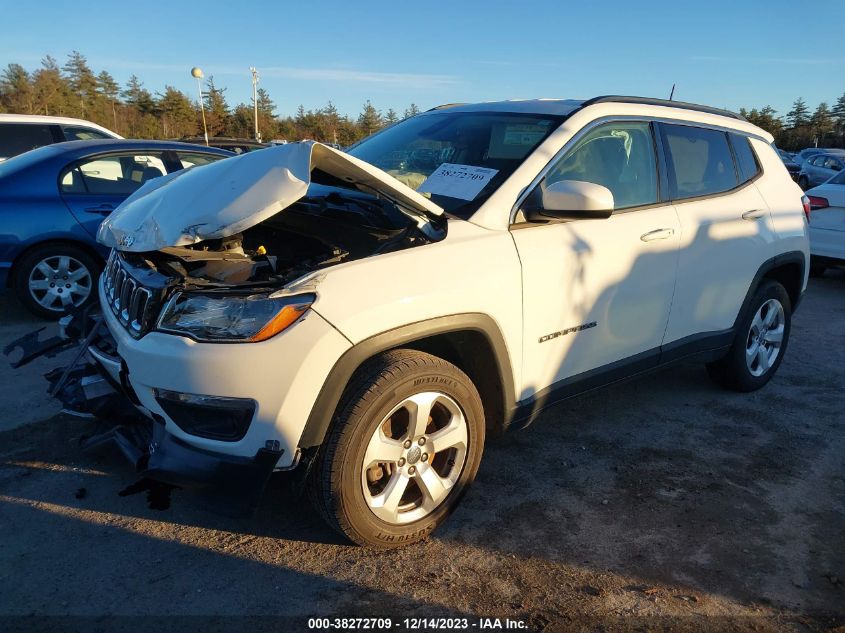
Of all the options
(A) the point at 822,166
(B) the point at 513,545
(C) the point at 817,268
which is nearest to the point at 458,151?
(B) the point at 513,545

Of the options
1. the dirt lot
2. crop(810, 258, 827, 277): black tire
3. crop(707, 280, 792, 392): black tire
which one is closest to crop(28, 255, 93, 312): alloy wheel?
the dirt lot

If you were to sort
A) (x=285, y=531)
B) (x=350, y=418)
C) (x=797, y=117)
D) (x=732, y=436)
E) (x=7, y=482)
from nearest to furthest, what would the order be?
(x=350, y=418) → (x=285, y=531) → (x=7, y=482) → (x=732, y=436) → (x=797, y=117)

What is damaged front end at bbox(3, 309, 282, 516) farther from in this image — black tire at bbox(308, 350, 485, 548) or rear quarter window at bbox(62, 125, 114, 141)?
rear quarter window at bbox(62, 125, 114, 141)

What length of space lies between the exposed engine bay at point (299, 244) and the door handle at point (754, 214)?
7.82ft

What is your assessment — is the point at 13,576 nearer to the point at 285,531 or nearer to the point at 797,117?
the point at 285,531

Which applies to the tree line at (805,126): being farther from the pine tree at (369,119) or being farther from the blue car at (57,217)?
the blue car at (57,217)

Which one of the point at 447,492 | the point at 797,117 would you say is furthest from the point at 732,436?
the point at 797,117

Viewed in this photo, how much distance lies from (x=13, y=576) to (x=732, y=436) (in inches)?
147

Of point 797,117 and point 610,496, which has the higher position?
point 797,117

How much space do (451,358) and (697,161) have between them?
2.10 m

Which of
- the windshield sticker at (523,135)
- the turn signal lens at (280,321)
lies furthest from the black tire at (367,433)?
the windshield sticker at (523,135)

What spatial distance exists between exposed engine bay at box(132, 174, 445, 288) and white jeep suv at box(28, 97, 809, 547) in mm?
13

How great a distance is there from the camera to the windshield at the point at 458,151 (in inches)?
118

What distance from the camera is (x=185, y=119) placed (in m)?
42.3
